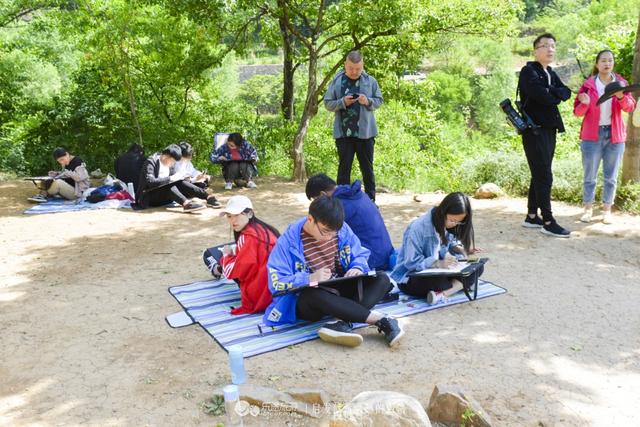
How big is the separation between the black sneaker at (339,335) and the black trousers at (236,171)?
18.0ft

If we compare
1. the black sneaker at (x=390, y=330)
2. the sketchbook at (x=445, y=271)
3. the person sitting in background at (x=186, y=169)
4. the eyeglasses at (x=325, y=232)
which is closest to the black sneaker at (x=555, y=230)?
the sketchbook at (x=445, y=271)

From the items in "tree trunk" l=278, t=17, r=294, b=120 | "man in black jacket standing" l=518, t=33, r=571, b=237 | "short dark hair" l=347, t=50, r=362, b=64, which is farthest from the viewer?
"tree trunk" l=278, t=17, r=294, b=120

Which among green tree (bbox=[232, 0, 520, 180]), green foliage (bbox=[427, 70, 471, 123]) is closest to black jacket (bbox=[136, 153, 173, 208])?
green tree (bbox=[232, 0, 520, 180])

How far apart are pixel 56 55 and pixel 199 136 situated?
16091 millimetres

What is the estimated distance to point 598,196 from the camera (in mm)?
6867

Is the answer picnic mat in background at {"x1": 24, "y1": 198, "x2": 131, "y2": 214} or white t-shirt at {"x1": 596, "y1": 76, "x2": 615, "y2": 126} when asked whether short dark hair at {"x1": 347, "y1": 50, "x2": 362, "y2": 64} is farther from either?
picnic mat in background at {"x1": 24, "y1": 198, "x2": 131, "y2": 214}

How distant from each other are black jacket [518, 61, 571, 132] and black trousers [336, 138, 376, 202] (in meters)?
1.77

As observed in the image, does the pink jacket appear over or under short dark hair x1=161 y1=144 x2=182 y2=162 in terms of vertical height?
over

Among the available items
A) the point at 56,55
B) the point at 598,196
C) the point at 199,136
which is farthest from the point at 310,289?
the point at 56,55

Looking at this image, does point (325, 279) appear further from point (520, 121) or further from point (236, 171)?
point (236, 171)

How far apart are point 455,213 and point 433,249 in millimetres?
355

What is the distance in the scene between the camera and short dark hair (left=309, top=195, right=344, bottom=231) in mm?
3357

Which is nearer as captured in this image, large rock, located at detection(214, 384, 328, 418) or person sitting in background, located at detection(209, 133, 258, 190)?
large rock, located at detection(214, 384, 328, 418)

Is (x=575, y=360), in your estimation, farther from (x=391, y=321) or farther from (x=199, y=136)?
(x=199, y=136)
